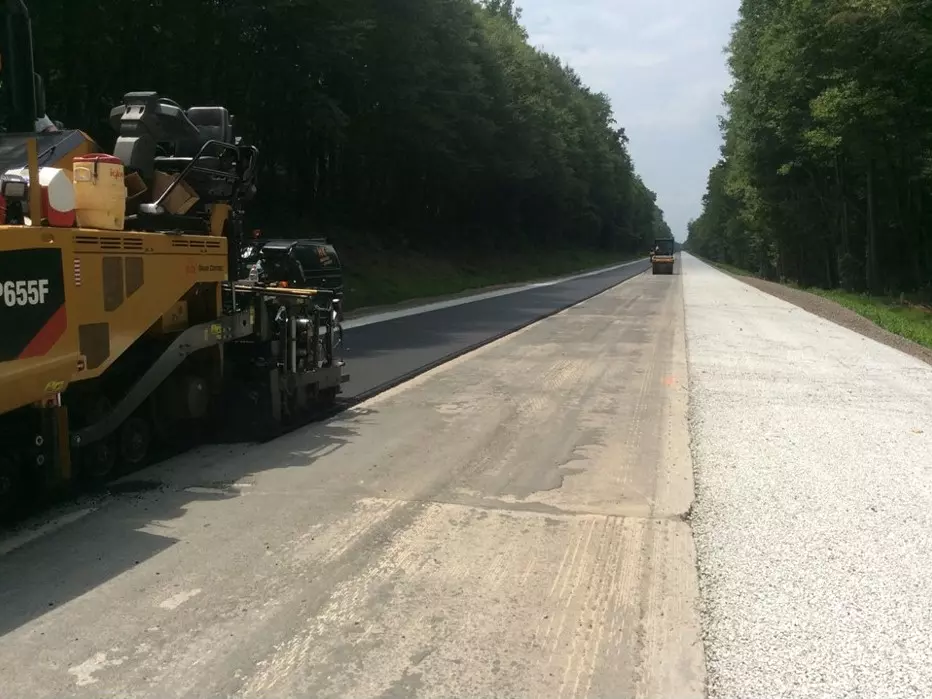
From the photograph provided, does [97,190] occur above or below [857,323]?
above

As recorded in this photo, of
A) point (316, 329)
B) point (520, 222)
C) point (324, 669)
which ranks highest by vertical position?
point (520, 222)

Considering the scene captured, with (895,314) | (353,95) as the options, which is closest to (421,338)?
(895,314)

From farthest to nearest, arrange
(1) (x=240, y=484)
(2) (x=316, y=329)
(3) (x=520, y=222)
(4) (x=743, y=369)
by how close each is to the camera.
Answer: (3) (x=520, y=222) → (4) (x=743, y=369) → (2) (x=316, y=329) → (1) (x=240, y=484)

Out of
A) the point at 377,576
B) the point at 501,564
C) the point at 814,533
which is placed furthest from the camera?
the point at 814,533

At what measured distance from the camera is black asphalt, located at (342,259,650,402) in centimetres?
1122

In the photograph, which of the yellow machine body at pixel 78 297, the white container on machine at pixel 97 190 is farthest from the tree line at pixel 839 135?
the white container on machine at pixel 97 190

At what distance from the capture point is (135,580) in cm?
436

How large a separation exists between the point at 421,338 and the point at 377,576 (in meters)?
11.5

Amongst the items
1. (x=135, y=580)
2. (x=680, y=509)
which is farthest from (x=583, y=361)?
(x=135, y=580)

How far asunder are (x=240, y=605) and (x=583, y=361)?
9.61 m

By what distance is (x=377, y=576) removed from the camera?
4.48 metres

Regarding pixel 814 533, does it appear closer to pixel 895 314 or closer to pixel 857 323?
pixel 857 323

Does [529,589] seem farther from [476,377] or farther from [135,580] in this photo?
[476,377]

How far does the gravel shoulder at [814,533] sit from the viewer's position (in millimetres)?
3543
